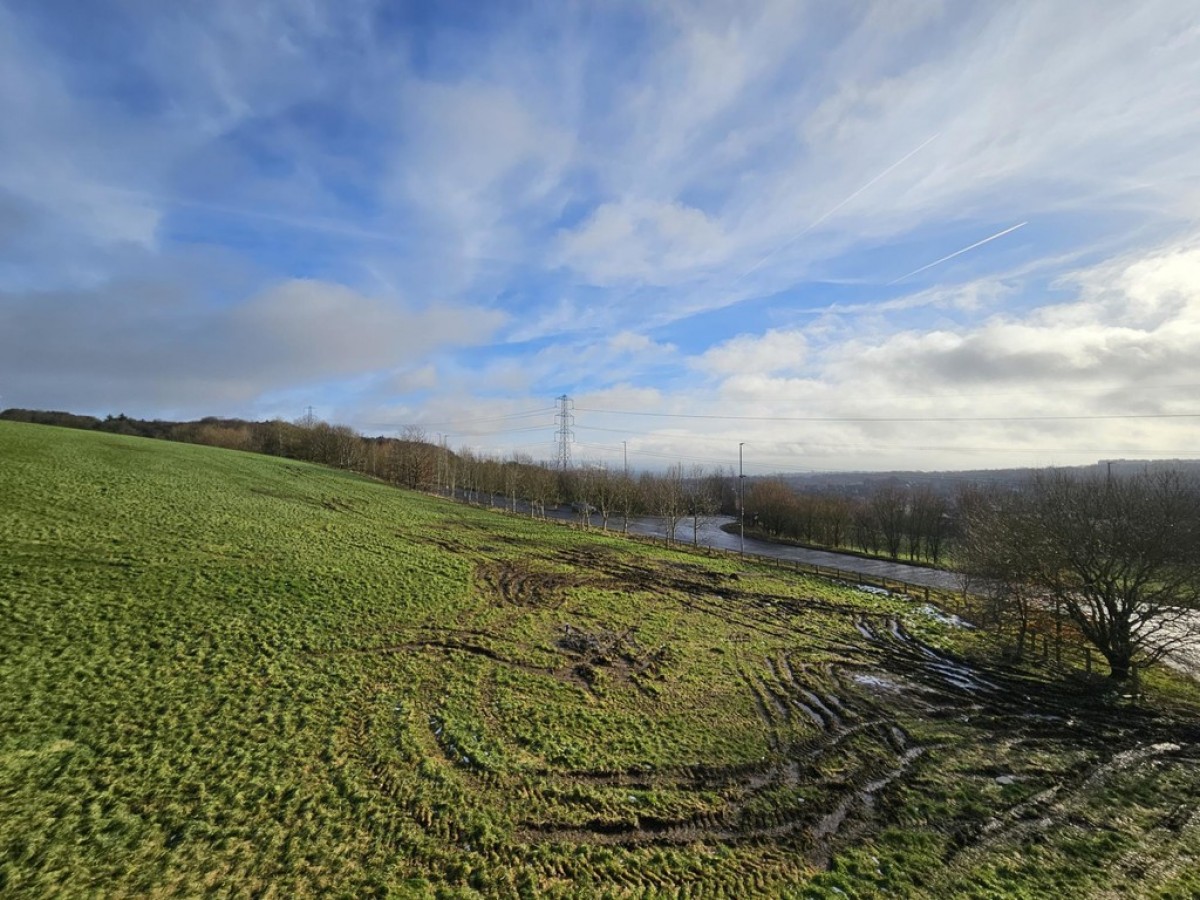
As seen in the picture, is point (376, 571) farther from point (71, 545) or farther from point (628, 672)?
point (628, 672)

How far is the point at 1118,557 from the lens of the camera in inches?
707

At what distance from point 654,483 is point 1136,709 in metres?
57.1

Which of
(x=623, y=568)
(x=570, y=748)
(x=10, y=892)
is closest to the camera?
(x=10, y=892)

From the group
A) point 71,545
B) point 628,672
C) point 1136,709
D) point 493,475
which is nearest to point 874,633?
point 1136,709

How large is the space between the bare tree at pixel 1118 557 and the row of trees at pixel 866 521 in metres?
45.2

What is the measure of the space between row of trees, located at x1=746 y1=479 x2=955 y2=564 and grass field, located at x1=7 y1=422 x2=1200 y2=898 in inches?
1851

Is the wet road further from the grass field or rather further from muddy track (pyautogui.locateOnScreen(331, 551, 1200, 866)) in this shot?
the grass field

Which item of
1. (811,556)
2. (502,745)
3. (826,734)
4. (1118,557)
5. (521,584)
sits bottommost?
(811,556)

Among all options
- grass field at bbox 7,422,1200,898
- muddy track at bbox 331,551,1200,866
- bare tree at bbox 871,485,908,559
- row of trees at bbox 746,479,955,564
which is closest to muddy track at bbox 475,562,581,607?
muddy track at bbox 331,551,1200,866

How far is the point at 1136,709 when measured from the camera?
631 inches

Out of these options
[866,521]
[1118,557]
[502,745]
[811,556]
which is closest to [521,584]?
[502,745]

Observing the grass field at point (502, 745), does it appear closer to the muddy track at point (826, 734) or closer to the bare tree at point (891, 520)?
the muddy track at point (826, 734)

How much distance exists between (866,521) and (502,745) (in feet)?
223

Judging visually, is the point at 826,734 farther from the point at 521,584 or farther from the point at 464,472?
the point at 464,472
